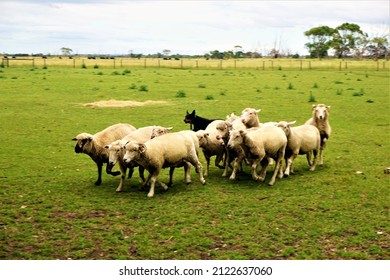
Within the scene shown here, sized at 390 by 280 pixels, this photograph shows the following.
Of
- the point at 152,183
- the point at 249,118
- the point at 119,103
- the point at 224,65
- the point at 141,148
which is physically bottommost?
the point at 152,183

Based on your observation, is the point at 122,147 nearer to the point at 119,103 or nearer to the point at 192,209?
the point at 192,209

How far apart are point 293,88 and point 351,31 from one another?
82.6 metres

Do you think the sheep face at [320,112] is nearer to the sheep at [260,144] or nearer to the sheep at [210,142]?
the sheep at [260,144]

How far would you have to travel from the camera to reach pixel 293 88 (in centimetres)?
3128

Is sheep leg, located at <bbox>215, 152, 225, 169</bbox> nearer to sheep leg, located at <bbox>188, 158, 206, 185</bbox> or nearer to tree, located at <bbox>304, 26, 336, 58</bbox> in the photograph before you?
sheep leg, located at <bbox>188, 158, 206, 185</bbox>

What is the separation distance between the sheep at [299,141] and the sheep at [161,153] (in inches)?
87.8

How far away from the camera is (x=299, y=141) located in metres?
10.8

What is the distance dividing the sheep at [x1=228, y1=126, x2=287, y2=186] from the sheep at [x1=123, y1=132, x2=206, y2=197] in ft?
2.95

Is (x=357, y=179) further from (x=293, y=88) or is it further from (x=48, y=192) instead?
(x=293, y=88)

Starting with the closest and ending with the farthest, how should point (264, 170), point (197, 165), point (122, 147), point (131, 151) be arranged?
point (131, 151) → point (122, 147) → point (197, 165) → point (264, 170)

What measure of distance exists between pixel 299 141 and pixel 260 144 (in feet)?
4.67

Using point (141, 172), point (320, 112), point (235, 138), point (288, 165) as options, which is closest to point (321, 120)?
point (320, 112)

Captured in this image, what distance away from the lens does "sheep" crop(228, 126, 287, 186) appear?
9727 mm

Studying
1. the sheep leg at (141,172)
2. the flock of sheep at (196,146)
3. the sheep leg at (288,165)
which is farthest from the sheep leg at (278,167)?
the sheep leg at (141,172)
